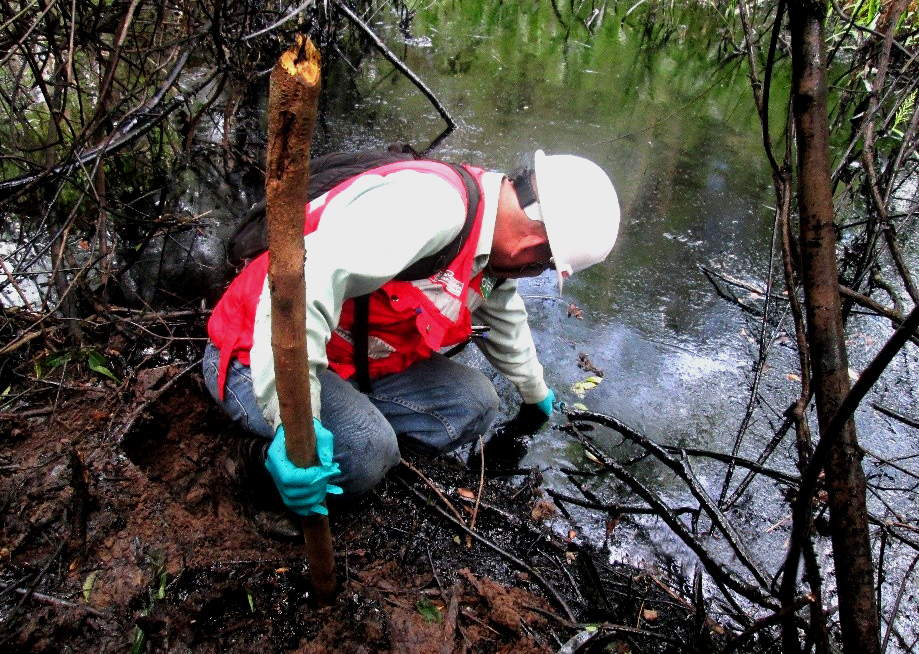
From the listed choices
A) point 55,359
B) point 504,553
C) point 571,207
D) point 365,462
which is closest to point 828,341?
point 571,207

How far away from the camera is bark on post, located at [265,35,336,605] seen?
1.02 meters

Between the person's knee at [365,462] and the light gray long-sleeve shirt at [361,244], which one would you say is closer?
the light gray long-sleeve shirt at [361,244]

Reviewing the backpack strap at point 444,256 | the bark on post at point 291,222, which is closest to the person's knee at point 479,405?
the backpack strap at point 444,256

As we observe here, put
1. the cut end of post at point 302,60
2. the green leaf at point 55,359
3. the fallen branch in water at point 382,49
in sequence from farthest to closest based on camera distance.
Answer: the fallen branch in water at point 382,49, the green leaf at point 55,359, the cut end of post at point 302,60

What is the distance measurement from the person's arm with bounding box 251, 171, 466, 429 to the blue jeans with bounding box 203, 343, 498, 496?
17.3 inches

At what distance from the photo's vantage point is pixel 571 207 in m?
2.10

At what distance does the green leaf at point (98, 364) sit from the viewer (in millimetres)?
2646

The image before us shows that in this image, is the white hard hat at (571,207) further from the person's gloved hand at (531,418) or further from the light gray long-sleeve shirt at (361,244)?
the person's gloved hand at (531,418)

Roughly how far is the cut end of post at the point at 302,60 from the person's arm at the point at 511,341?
1.82 m

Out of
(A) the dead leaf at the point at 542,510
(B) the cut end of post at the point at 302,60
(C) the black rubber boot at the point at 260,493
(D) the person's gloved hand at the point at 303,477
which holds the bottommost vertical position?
(A) the dead leaf at the point at 542,510

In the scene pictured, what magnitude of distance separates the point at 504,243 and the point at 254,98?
5231mm

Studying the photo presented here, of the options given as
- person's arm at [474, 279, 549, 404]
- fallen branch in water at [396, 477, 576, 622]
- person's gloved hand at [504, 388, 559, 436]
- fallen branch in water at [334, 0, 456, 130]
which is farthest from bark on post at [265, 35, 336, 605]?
fallen branch in water at [334, 0, 456, 130]

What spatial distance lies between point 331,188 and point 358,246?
14.6 inches

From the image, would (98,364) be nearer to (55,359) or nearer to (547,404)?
(55,359)
